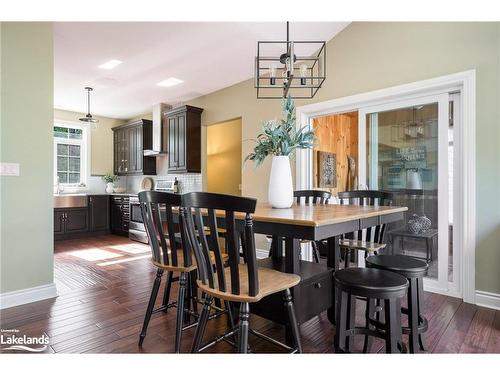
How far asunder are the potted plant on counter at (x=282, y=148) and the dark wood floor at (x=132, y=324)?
98 cm

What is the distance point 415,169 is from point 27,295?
401 centimetres

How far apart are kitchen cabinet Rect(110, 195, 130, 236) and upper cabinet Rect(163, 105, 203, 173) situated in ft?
4.86

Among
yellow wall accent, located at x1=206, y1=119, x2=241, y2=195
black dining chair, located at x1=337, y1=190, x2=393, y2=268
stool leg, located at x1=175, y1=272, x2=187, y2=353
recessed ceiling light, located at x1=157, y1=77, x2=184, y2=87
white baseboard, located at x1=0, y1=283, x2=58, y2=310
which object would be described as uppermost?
recessed ceiling light, located at x1=157, y1=77, x2=184, y2=87

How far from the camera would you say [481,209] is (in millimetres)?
2658

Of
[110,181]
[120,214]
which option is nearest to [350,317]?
[120,214]

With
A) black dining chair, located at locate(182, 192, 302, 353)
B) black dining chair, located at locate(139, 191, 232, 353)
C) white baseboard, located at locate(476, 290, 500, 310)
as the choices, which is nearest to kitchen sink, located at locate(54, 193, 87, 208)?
black dining chair, located at locate(139, 191, 232, 353)

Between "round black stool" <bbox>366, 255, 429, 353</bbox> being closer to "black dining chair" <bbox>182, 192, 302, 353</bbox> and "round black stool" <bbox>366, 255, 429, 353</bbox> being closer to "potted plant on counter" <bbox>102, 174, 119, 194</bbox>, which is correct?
"black dining chair" <bbox>182, 192, 302, 353</bbox>

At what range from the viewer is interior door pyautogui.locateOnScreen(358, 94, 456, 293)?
9.80 ft

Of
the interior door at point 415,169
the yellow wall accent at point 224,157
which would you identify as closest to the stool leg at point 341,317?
the interior door at point 415,169

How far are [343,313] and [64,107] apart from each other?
667 centimetres

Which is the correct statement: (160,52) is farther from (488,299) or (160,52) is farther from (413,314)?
(488,299)

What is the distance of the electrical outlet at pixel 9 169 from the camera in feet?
8.69
